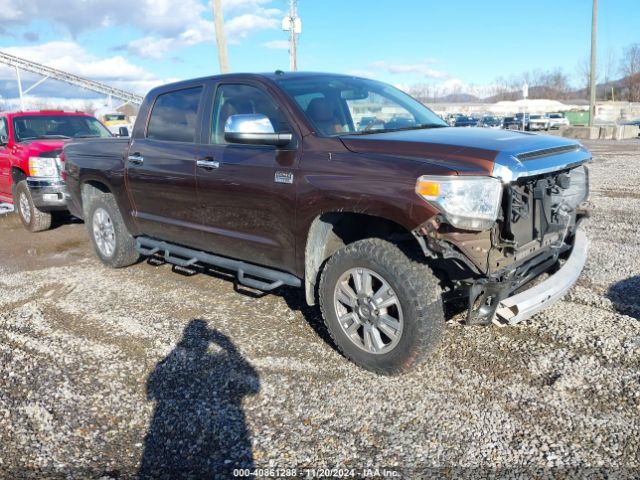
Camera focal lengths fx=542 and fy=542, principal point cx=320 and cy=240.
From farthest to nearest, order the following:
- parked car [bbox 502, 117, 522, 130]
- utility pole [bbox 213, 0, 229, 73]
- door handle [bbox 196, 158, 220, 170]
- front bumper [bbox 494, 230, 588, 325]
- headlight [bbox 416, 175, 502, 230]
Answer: parked car [bbox 502, 117, 522, 130] < utility pole [bbox 213, 0, 229, 73] < door handle [bbox 196, 158, 220, 170] < front bumper [bbox 494, 230, 588, 325] < headlight [bbox 416, 175, 502, 230]

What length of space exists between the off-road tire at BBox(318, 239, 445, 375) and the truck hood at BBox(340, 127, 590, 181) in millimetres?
607

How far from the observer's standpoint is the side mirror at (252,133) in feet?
12.1

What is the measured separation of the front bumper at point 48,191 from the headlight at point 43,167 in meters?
0.09

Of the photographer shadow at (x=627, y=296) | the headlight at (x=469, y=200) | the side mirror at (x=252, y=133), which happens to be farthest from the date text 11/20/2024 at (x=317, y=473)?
the photographer shadow at (x=627, y=296)

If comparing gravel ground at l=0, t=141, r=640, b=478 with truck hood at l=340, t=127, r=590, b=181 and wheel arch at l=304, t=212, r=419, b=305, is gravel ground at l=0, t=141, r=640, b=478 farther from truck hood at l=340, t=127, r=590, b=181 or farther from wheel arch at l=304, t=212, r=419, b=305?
truck hood at l=340, t=127, r=590, b=181

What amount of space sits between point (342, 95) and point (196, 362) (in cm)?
234

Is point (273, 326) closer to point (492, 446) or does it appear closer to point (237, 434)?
point (237, 434)

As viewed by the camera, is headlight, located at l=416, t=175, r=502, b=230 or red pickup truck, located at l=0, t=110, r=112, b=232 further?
red pickup truck, located at l=0, t=110, r=112, b=232

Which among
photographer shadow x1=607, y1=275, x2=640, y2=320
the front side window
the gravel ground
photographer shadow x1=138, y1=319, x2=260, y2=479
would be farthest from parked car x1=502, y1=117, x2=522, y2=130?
photographer shadow x1=138, y1=319, x2=260, y2=479

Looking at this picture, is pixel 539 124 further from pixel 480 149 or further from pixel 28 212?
pixel 480 149

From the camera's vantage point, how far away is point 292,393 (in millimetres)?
3395

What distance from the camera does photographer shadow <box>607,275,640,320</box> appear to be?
14.2 feet

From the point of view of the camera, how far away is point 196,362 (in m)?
3.85

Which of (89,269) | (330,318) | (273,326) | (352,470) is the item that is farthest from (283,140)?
(89,269)
